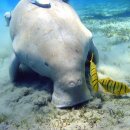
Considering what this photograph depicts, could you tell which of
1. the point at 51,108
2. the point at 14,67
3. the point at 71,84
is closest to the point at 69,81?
the point at 71,84

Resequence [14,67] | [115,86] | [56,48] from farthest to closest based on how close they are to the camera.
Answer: [14,67]
[56,48]
[115,86]

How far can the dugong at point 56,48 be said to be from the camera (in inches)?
220

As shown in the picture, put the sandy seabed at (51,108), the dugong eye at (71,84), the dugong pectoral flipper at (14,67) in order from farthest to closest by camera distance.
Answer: the dugong pectoral flipper at (14,67) < the dugong eye at (71,84) < the sandy seabed at (51,108)

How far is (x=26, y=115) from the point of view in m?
Answer: 5.54

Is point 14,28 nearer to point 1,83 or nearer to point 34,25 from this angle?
point 34,25

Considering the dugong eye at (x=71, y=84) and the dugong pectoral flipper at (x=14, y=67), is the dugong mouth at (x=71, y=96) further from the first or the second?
the dugong pectoral flipper at (x=14, y=67)

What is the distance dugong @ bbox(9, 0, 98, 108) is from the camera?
5588mm

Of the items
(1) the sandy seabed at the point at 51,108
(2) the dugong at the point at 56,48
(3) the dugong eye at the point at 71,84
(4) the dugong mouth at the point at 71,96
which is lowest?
(1) the sandy seabed at the point at 51,108

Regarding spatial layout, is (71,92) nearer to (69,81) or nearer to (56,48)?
(69,81)

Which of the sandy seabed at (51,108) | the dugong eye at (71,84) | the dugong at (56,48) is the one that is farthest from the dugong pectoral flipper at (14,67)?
the dugong eye at (71,84)

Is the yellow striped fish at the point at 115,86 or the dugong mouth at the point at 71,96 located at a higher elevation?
the yellow striped fish at the point at 115,86

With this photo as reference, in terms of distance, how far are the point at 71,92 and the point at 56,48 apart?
1065mm

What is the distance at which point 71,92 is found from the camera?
550cm

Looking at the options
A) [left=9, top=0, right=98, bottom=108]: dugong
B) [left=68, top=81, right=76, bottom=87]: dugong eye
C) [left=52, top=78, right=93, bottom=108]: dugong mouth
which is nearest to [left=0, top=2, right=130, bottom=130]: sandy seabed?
[left=52, top=78, right=93, bottom=108]: dugong mouth
